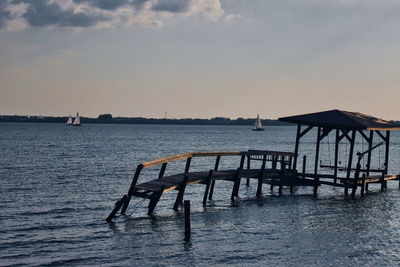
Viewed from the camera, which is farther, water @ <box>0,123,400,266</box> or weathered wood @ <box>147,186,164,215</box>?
weathered wood @ <box>147,186,164,215</box>

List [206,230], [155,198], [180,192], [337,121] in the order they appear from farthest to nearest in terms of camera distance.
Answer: [337,121]
[180,192]
[155,198]
[206,230]

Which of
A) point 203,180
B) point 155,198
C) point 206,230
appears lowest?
point 206,230

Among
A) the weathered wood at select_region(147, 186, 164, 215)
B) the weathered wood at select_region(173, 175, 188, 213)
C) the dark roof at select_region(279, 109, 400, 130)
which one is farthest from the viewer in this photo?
the dark roof at select_region(279, 109, 400, 130)

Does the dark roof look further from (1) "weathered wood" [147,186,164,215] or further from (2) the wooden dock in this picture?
(1) "weathered wood" [147,186,164,215]

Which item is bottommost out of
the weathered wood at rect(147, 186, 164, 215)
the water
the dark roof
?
the water

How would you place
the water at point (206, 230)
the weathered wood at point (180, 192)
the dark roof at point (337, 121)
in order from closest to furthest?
1. the water at point (206, 230)
2. the weathered wood at point (180, 192)
3. the dark roof at point (337, 121)

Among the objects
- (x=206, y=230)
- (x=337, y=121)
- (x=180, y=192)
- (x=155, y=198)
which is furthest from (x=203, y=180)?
(x=337, y=121)

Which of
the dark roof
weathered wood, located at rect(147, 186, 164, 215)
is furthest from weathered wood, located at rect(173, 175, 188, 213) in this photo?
the dark roof

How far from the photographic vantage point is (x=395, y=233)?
1831cm

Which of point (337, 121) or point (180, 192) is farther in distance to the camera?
point (337, 121)

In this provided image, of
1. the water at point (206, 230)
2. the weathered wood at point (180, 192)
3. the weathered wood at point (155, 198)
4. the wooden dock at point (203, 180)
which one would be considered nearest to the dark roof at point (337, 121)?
the wooden dock at point (203, 180)

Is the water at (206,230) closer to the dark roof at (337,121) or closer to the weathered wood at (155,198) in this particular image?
the weathered wood at (155,198)

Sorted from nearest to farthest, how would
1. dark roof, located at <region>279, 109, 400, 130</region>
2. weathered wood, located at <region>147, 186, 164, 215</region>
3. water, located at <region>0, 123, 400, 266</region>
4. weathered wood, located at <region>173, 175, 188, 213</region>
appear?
water, located at <region>0, 123, 400, 266</region> → weathered wood, located at <region>147, 186, 164, 215</region> → weathered wood, located at <region>173, 175, 188, 213</region> → dark roof, located at <region>279, 109, 400, 130</region>

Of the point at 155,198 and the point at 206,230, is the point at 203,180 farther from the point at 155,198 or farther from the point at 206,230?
the point at 206,230
